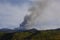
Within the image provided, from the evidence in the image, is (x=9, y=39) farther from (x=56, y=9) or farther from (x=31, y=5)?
(x=56, y=9)

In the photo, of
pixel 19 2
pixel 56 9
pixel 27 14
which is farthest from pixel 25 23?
pixel 56 9

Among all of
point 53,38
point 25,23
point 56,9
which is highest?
point 56,9

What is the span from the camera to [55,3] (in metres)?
1.91

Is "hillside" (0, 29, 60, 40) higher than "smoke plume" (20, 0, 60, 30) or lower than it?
lower

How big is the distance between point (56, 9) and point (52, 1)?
0.09 metres

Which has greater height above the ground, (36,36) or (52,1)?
(52,1)

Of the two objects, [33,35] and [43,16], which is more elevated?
[43,16]

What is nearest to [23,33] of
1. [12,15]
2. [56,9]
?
[12,15]

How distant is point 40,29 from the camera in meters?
1.90

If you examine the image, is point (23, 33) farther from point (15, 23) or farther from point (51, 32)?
point (51, 32)

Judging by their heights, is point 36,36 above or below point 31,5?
below

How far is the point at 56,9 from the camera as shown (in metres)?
1.90

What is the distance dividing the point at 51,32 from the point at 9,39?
44 cm

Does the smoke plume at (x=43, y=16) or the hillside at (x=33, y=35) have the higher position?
the smoke plume at (x=43, y=16)
